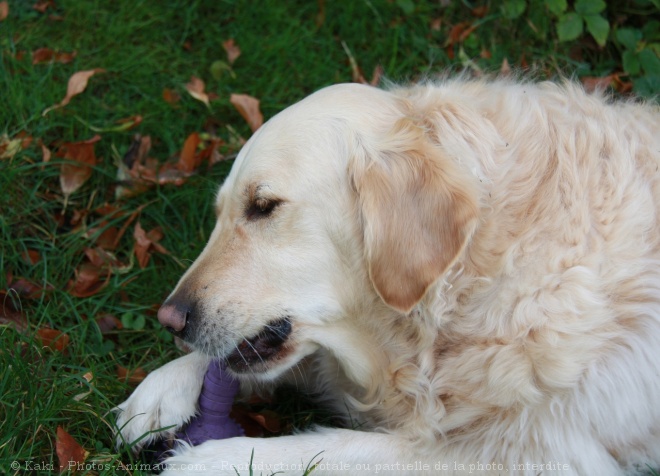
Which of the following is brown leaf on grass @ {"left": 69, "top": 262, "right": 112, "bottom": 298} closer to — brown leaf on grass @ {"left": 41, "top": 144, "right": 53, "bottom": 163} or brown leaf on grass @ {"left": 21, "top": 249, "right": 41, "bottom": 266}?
brown leaf on grass @ {"left": 21, "top": 249, "right": 41, "bottom": 266}

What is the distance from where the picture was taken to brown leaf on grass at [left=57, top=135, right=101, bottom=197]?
3.79 m

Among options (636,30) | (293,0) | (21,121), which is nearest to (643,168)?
(636,30)

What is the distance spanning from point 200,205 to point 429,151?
1718 mm

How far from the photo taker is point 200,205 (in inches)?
152

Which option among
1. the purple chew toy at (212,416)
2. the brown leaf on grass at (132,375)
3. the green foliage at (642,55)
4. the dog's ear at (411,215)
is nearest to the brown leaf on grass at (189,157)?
the brown leaf on grass at (132,375)

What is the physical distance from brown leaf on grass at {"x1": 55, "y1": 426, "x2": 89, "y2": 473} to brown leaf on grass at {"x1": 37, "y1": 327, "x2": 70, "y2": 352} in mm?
479

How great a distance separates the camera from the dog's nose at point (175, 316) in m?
2.55

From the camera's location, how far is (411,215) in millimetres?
2391

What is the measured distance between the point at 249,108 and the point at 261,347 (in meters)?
1.91

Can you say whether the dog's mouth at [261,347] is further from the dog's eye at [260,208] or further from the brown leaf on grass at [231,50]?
the brown leaf on grass at [231,50]

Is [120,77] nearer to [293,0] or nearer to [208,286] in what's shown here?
[293,0]

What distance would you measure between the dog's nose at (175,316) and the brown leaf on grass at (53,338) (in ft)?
2.20

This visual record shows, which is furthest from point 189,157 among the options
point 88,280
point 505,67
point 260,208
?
point 505,67

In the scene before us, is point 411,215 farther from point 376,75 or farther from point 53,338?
point 376,75
